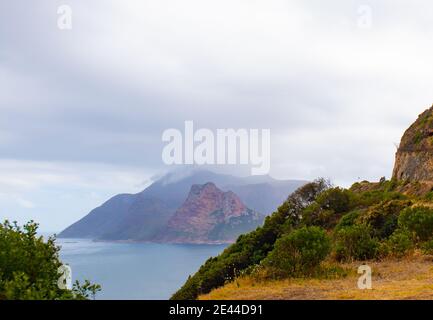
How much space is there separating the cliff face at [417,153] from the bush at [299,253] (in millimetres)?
46417

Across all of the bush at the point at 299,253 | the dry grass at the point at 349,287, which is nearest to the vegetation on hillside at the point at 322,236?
the bush at the point at 299,253

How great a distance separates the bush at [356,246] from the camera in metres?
25.6

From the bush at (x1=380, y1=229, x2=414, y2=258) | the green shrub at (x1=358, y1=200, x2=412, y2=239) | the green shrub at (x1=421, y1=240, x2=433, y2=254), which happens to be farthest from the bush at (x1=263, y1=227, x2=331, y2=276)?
the green shrub at (x1=358, y1=200, x2=412, y2=239)

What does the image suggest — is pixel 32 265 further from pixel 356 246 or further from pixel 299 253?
pixel 356 246

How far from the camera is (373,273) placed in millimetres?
20703

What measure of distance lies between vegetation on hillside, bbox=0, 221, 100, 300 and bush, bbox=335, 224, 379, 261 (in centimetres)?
1619

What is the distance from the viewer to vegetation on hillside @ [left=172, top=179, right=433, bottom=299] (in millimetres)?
21016

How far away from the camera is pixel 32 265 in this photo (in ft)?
43.0

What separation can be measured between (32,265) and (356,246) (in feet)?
59.1

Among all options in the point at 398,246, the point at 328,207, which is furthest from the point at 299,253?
the point at 328,207
